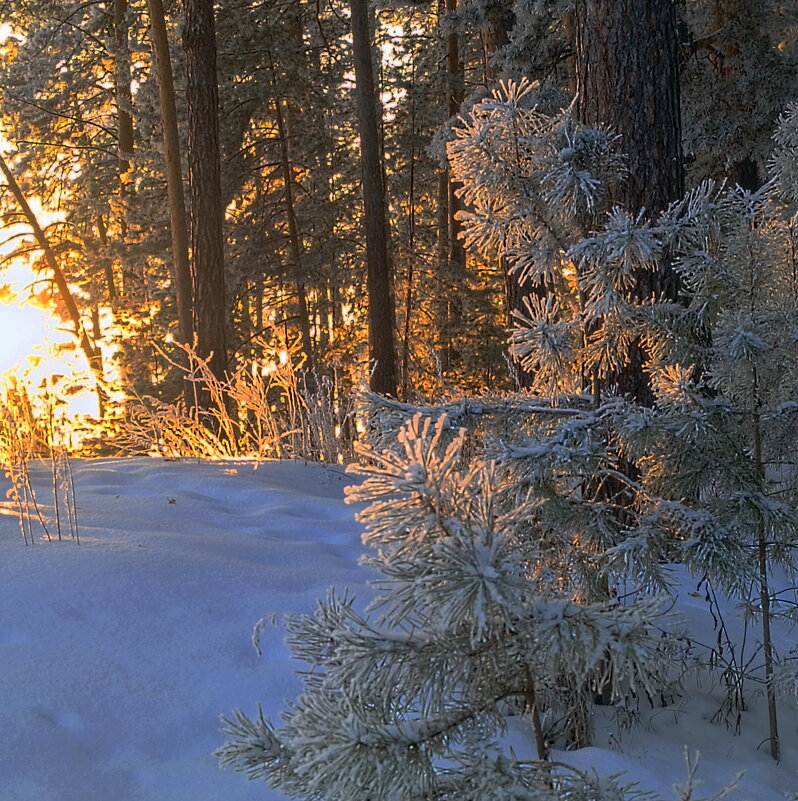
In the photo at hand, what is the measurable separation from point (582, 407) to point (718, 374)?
451 millimetres

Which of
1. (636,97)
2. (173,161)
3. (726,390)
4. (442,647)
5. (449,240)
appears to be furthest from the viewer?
(449,240)

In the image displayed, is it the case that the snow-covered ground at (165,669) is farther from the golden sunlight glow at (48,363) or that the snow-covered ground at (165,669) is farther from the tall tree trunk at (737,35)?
the tall tree trunk at (737,35)

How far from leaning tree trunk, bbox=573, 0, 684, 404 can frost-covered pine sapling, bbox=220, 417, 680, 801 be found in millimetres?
2118

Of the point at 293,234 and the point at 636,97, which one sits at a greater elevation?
the point at 293,234

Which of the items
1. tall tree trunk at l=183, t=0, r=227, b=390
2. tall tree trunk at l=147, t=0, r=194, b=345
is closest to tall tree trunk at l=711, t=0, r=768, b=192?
tall tree trunk at l=183, t=0, r=227, b=390

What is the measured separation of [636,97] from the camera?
331cm

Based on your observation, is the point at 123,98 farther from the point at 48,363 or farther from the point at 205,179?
the point at 48,363

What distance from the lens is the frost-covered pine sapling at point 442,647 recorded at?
4.05ft

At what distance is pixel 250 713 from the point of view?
2346mm

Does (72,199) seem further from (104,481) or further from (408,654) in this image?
(408,654)

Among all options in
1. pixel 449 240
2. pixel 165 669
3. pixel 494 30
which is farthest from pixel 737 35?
pixel 165 669

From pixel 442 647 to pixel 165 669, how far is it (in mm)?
1436

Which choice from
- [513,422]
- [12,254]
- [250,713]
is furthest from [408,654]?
[12,254]

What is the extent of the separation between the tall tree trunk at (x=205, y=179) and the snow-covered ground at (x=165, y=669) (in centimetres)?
468
